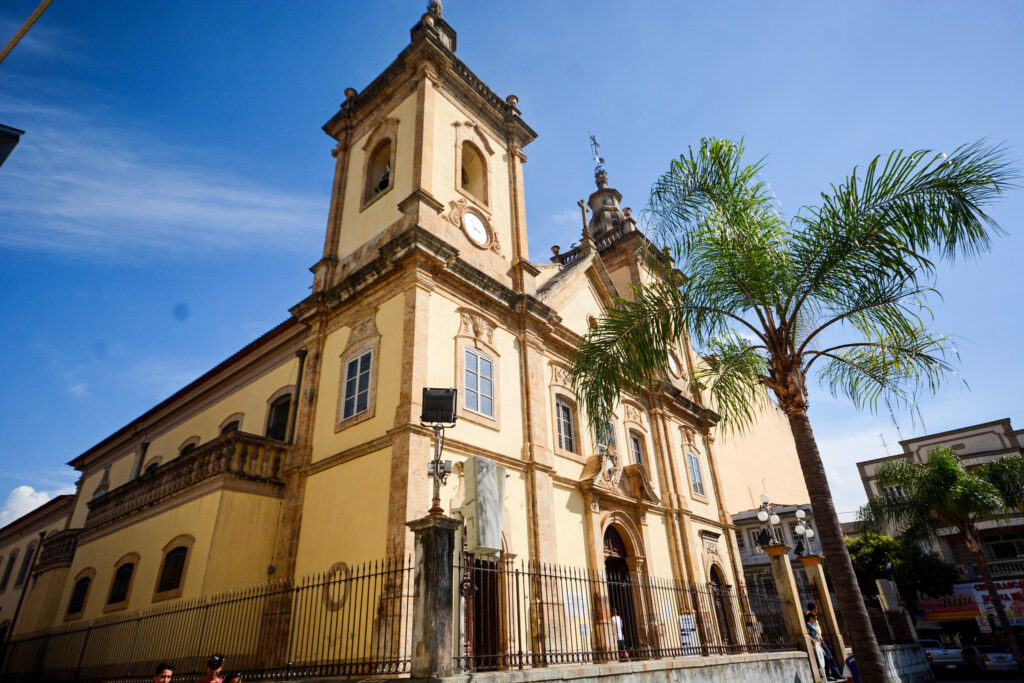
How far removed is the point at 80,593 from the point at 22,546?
64.3 feet

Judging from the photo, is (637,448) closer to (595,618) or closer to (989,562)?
(595,618)

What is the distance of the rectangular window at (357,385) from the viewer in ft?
39.8

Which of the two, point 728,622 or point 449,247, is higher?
point 449,247

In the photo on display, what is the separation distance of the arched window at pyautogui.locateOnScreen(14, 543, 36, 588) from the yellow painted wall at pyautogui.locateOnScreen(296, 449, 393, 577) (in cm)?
2450

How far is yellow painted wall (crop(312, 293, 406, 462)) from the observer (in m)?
11.4

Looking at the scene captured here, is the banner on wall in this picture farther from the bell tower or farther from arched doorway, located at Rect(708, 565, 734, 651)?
the bell tower

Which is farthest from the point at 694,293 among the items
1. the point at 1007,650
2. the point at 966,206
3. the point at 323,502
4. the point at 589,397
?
the point at 1007,650

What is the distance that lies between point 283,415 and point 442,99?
9.61 m

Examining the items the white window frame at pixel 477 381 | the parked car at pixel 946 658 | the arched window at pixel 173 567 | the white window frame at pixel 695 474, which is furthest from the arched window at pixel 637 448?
the parked car at pixel 946 658

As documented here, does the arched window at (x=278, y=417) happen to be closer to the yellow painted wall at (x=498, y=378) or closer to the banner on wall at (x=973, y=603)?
the yellow painted wall at (x=498, y=378)

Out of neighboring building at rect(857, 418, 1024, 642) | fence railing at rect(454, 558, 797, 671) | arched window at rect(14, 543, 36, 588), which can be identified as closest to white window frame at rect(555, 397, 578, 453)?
fence railing at rect(454, 558, 797, 671)

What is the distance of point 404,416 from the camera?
35.0 ft

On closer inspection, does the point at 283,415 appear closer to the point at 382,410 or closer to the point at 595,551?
the point at 382,410

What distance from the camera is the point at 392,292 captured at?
12594mm
